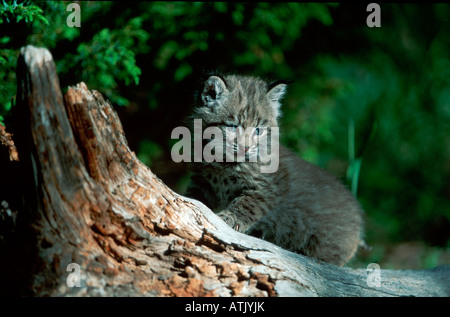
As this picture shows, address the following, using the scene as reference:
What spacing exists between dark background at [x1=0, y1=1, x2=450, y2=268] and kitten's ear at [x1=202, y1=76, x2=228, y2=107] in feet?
2.37

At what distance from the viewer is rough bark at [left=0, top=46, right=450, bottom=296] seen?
83.7 inches

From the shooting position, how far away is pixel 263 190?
3432 millimetres

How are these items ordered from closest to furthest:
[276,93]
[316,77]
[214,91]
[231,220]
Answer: [231,220]
[214,91]
[276,93]
[316,77]

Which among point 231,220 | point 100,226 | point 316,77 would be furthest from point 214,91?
point 316,77

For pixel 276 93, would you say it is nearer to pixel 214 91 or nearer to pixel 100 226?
pixel 214 91

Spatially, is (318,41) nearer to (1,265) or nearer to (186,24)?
(186,24)

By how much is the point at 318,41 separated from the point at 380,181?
210 centimetres

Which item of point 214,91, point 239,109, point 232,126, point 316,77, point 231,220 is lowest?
point 231,220

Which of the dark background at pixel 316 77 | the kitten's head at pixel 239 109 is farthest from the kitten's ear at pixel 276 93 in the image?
the dark background at pixel 316 77

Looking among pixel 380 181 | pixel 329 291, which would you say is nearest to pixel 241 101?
pixel 329 291

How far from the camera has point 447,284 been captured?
125 inches

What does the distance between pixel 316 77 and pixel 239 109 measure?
2333 millimetres

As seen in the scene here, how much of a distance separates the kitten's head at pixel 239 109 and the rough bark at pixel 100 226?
99 centimetres

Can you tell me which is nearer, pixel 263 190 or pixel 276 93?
pixel 263 190
